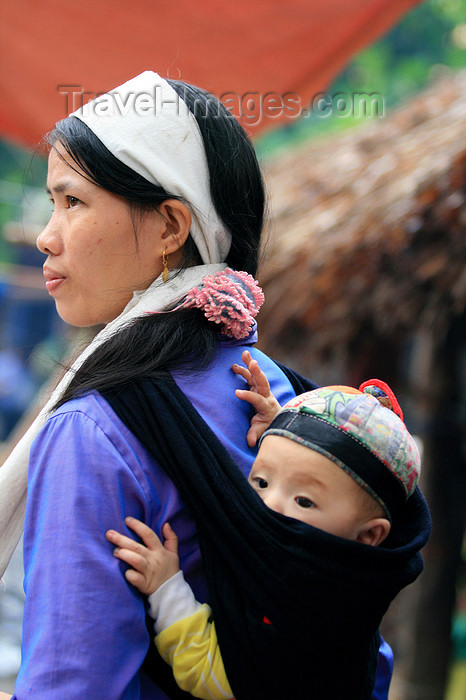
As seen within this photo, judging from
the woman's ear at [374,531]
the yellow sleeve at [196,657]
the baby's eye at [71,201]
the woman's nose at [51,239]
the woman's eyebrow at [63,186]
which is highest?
the woman's eyebrow at [63,186]

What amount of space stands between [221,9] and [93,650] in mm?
2516

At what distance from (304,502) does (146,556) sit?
301 millimetres

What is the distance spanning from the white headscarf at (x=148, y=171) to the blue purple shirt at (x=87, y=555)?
0.50ft

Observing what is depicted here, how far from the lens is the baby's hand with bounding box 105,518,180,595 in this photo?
3.68 ft

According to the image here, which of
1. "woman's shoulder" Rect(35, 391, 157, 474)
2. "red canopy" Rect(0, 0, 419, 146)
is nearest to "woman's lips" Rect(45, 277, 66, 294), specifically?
"woman's shoulder" Rect(35, 391, 157, 474)

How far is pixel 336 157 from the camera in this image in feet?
15.9

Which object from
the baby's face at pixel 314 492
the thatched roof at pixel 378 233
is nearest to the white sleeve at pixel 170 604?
the baby's face at pixel 314 492

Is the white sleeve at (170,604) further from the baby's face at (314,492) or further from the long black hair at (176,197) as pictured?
the long black hair at (176,197)

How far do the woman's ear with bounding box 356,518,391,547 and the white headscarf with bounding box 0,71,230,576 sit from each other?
0.61 metres

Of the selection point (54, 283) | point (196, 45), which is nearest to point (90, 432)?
point (54, 283)

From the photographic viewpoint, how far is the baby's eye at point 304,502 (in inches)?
47.4

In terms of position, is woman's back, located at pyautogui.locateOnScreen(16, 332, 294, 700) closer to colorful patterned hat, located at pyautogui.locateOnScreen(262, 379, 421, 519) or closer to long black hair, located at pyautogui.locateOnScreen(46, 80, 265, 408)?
long black hair, located at pyautogui.locateOnScreen(46, 80, 265, 408)

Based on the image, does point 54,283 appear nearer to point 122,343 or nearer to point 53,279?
point 53,279

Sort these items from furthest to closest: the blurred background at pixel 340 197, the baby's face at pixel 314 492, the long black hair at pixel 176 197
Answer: the blurred background at pixel 340 197 < the long black hair at pixel 176 197 < the baby's face at pixel 314 492
